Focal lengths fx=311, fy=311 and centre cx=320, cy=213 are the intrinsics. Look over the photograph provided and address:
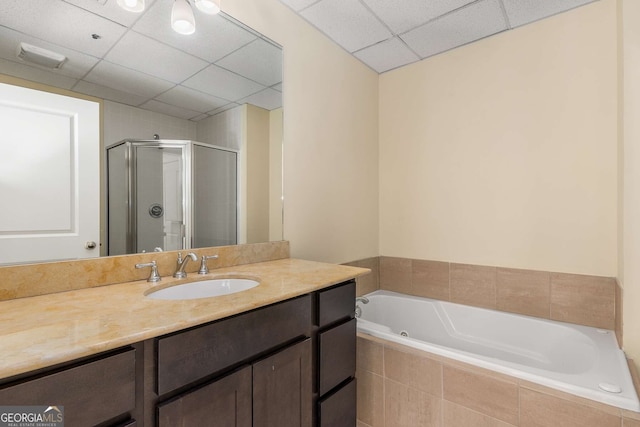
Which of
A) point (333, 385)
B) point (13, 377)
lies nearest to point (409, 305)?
point (333, 385)

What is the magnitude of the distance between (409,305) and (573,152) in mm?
1494

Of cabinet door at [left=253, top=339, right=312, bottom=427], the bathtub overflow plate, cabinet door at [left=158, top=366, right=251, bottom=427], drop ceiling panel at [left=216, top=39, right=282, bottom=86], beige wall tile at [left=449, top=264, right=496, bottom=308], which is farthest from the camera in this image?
beige wall tile at [left=449, top=264, right=496, bottom=308]

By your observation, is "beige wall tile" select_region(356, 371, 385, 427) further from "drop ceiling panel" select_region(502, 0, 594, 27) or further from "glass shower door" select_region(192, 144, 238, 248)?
"drop ceiling panel" select_region(502, 0, 594, 27)

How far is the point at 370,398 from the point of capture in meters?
1.70

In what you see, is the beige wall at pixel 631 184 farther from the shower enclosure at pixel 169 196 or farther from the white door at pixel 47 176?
the white door at pixel 47 176

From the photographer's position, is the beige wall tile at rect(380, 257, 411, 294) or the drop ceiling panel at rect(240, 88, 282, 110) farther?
the beige wall tile at rect(380, 257, 411, 294)

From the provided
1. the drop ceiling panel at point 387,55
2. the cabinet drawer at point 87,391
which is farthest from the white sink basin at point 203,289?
the drop ceiling panel at point 387,55

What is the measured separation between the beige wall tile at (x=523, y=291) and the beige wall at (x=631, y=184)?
18.6 inches

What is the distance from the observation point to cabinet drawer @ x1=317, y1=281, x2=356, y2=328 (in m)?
1.31

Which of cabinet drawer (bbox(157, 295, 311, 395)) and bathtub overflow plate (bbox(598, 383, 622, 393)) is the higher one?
cabinet drawer (bbox(157, 295, 311, 395))

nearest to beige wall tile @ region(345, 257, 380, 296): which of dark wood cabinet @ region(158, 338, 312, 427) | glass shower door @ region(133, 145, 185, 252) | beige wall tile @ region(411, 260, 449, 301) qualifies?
beige wall tile @ region(411, 260, 449, 301)

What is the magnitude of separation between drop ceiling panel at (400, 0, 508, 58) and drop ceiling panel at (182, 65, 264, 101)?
1202mm

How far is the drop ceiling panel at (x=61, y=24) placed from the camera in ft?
3.52

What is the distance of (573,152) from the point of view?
1.92 metres
